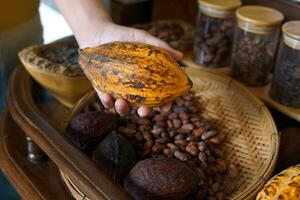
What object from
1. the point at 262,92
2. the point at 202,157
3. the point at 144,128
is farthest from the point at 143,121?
the point at 262,92

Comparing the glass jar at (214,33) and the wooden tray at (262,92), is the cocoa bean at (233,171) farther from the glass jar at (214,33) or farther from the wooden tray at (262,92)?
the glass jar at (214,33)

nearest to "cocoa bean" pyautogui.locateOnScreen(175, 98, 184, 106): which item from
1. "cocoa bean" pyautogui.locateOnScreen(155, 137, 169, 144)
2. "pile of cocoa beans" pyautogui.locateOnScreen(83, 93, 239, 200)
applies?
"pile of cocoa beans" pyautogui.locateOnScreen(83, 93, 239, 200)

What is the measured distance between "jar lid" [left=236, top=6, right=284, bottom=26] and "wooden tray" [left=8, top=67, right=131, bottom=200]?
422 millimetres

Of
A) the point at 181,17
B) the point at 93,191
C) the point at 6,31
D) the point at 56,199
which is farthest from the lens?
the point at 181,17

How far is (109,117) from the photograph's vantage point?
0.73 meters

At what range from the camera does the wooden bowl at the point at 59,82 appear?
78 centimetres

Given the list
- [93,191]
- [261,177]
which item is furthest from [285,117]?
[93,191]

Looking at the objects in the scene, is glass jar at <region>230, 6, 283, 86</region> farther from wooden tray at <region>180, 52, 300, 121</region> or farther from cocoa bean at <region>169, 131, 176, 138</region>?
cocoa bean at <region>169, 131, 176, 138</region>

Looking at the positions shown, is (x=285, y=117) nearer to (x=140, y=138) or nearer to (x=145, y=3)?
(x=140, y=138)

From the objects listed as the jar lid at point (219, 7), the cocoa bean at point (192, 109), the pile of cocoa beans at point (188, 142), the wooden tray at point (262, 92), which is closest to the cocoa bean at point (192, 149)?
the pile of cocoa beans at point (188, 142)

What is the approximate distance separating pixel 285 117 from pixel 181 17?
1.51ft

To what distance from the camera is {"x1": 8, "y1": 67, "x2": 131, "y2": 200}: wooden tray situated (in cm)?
54

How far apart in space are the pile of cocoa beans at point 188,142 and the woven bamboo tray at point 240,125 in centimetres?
2

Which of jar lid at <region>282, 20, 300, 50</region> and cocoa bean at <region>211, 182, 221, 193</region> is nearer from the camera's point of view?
cocoa bean at <region>211, 182, 221, 193</region>
